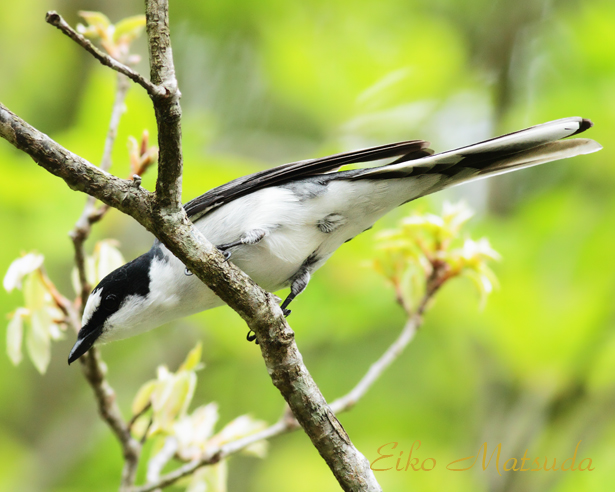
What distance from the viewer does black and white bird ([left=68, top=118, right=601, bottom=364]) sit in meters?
3.12

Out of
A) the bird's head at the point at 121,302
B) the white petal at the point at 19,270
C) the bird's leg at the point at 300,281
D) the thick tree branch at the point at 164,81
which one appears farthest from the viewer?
the bird's leg at the point at 300,281

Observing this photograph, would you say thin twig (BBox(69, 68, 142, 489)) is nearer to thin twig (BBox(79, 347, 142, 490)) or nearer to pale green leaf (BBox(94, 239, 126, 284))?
thin twig (BBox(79, 347, 142, 490))

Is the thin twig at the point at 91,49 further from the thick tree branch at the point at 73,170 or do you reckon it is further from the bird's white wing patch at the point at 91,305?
the bird's white wing patch at the point at 91,305

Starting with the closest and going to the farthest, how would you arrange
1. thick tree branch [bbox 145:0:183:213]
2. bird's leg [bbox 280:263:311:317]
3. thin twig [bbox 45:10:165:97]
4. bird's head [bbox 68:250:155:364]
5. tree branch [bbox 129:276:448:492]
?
thin twig [bbox 45:10:165:97] → thick tree branch [bbox 145:0:183:213] → tree branch [bbox 129:276:448:492] → bird's head [bbox 68:250:155:364] → bird's leg [bbox 280:263:311:317]

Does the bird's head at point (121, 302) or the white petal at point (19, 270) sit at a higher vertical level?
the bird's head at point (121, 302)

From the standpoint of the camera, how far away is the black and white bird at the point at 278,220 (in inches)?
123

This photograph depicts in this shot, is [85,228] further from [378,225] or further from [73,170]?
[378,225]

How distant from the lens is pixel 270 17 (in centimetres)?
614

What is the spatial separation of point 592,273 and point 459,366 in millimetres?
1581

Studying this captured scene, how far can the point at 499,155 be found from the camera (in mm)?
3053

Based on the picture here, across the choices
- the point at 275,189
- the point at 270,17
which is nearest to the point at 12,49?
the point at 270,17

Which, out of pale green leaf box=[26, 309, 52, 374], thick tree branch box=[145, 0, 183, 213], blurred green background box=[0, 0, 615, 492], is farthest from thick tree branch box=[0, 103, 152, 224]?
blurred green background box=[0, 0, 615, 492]

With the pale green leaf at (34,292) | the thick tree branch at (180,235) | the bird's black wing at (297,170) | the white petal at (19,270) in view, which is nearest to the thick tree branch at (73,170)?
the thick tree branch at (180,235)

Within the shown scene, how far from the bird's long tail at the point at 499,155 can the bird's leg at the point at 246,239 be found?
589mm
